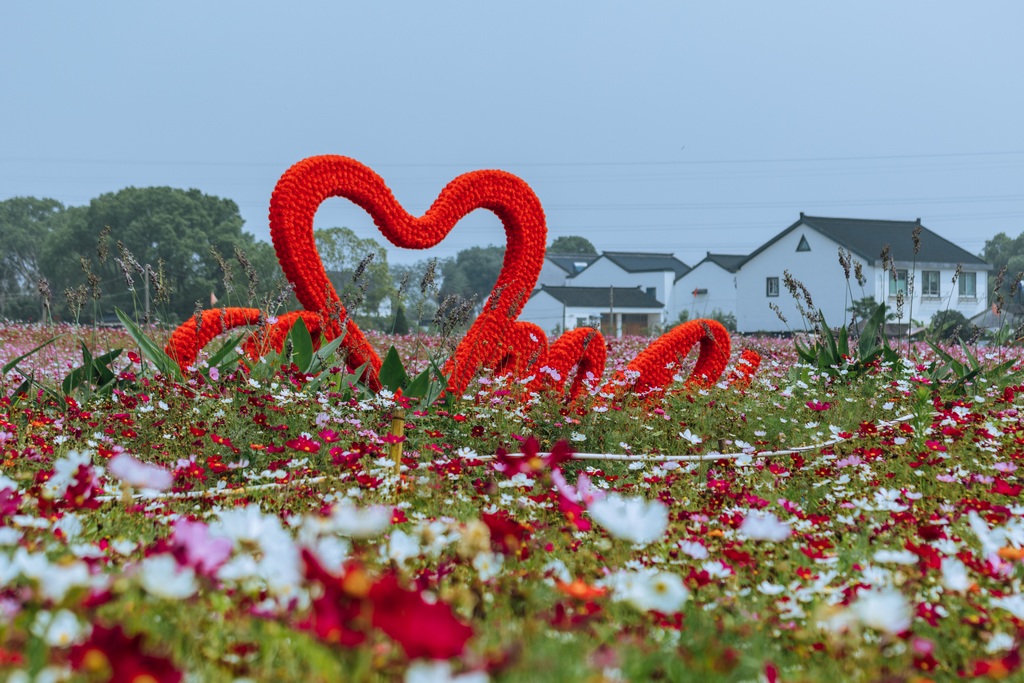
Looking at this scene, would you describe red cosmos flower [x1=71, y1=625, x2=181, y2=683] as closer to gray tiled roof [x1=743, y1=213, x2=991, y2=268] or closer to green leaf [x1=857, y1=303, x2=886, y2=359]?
green leaf [x1=857, y1=303, x2=886, y2=359]

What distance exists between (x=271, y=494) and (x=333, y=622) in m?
2.50

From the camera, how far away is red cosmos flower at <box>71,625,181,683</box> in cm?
110

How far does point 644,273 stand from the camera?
5525 centimetres

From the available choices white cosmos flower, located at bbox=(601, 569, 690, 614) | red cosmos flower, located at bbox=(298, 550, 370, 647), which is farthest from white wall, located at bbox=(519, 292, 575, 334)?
red cosmos flower, located at bbox=(298, 550, 370, 647)

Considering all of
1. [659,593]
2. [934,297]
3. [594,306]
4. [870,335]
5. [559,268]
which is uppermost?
[559,268]

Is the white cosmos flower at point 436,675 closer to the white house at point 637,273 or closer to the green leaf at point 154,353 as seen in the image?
the green leaf at point 154,353

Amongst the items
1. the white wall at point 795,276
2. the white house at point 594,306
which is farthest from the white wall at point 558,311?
the white wall at point 795,276

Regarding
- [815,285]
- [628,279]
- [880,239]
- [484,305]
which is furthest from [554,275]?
[484,305]

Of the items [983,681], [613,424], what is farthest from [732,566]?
[613,424]

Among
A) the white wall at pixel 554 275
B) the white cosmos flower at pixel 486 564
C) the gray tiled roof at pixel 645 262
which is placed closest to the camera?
the white cosmos flower at pixel 486 564

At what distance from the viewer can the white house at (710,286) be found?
155ft

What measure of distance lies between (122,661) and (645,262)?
5960cm

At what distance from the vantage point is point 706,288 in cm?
4875

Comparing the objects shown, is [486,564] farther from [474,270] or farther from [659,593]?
[474,270]
